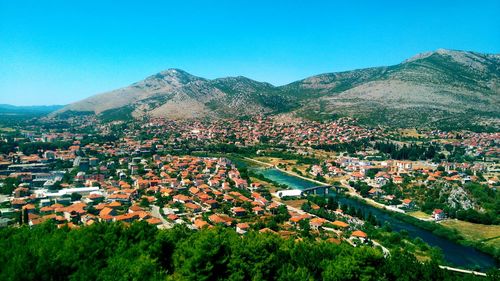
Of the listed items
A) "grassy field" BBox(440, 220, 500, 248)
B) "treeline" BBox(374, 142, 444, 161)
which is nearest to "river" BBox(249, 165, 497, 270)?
"grassy field" BBox(440, 220, 500, 248)

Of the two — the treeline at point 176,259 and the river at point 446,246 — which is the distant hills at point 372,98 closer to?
the river at point 446,246

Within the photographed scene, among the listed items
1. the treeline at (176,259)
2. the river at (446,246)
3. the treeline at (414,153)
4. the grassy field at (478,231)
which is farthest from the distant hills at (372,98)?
the treeline at (176,259)

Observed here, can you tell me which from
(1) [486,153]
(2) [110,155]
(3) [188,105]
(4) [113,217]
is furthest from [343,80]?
(4) [113,217]

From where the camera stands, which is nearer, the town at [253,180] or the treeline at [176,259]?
the treeline at [176,259]

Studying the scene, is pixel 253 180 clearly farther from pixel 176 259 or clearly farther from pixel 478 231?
pixel 176 259

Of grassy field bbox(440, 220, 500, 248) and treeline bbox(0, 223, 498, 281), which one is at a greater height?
treeline bbox(0, 223, 498, 281)

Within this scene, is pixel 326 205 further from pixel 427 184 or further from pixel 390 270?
pixel 390 270

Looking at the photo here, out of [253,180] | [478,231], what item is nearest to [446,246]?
[478,231]

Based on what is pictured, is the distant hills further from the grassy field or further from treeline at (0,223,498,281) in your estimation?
treeline at (0,223,498,281)
